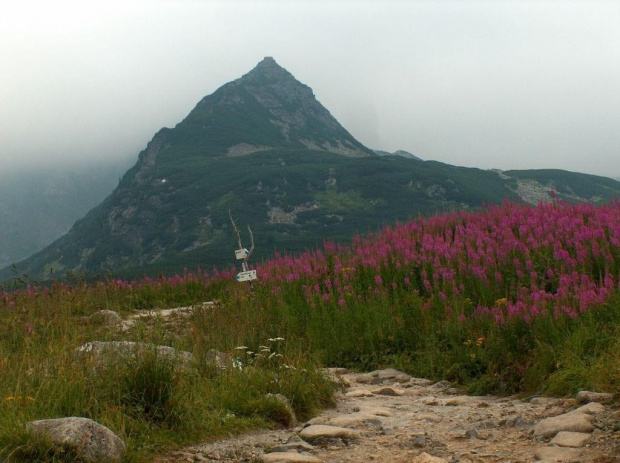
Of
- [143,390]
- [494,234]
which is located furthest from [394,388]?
[494,234]

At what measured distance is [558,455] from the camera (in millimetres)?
4824

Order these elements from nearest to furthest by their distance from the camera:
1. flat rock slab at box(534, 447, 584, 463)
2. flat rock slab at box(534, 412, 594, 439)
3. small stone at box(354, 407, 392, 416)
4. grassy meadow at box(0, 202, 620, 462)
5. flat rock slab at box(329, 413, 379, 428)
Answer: flat rock slab at box(534, 447, 584, 463), flat rock slab at box(534, 412, 594, 439), grassy meadow at box(0, 202, 620, 462), flat rock slab at box(329, 413, 379, 428), small stone at box(354, 407, 392, 416)

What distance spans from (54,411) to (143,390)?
0.71 m

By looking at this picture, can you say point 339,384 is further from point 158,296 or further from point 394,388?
Answer: point 158,296

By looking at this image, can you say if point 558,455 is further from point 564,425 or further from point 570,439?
point 564,425

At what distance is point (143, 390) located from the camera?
216 inches

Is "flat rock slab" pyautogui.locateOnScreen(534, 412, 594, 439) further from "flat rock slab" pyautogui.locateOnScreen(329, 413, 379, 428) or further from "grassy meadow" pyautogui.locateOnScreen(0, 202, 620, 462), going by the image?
"flat rock slab" pyautogui.locateOnScreen(329, 413, 379, 428)

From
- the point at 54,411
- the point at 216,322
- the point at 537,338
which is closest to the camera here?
the point at 54,411

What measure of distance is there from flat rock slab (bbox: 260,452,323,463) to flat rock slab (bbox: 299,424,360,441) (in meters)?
0.62

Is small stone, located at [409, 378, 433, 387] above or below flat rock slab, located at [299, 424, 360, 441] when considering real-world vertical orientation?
below

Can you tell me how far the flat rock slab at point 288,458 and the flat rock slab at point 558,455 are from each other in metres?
1.64

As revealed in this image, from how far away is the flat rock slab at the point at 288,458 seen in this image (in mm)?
4864

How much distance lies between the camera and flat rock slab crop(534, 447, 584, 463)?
15.5ft

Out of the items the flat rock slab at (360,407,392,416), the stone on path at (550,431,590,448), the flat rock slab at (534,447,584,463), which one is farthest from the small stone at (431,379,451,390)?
the flat rock slab at (534,447,584,463)
